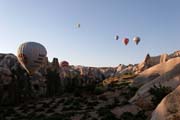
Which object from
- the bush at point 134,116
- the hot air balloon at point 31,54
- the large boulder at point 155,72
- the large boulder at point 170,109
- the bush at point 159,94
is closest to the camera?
the large boulder at point 170,109

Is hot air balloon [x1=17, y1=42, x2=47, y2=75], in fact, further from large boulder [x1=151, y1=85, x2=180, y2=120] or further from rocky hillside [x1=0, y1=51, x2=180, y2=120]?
large boulder [x1=151, y1=85, x2=180, y2=120]

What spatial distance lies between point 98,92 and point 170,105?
25915mm

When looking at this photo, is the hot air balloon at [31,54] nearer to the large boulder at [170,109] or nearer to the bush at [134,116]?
the bush at [134,116]

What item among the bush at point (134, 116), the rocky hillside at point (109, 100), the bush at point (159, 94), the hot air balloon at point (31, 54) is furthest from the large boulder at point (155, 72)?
the hot air balloon at point (31, 54)

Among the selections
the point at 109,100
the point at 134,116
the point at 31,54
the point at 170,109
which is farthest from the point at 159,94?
the point at 31,54

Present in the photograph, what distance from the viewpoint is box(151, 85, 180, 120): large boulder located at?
1232 cm

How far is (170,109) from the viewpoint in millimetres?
12750

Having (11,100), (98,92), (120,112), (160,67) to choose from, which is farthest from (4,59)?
(120,112)

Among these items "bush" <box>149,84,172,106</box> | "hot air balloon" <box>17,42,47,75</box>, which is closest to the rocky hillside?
"bush" <box>149,84,172,106</box>

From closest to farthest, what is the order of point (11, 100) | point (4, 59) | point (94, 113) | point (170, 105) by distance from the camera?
point (170, 105), point (94, 113), point (11, 100), point (4, 59)

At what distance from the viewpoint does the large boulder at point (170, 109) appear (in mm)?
12323

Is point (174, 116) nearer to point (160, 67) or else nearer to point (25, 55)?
point (160, 67)

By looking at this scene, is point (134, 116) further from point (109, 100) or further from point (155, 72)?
point (155, 72)

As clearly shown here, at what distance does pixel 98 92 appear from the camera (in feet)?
127
